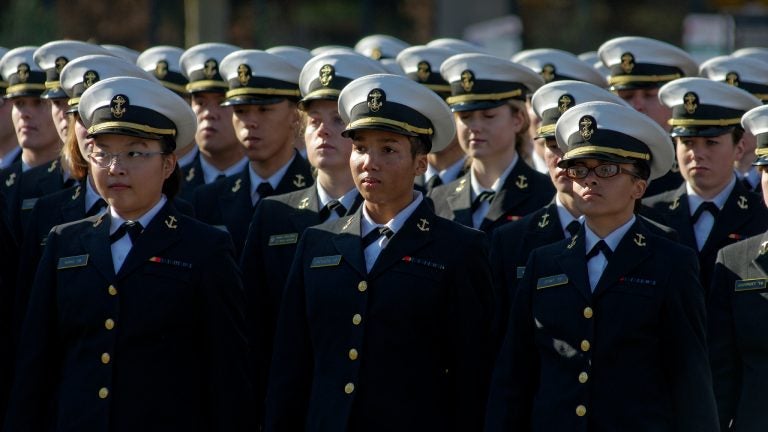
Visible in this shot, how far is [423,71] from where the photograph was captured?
10.6 m

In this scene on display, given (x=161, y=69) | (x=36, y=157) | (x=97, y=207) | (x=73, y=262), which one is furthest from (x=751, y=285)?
(x=161, y=69)

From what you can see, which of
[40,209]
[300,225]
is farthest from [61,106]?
[300,225]

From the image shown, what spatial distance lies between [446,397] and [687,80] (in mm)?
3342

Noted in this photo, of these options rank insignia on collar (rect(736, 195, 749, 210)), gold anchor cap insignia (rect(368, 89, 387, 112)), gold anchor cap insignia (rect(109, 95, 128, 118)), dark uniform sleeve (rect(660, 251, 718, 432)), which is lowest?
dark uniform sleeve (rect(660, 251, 718, 432))

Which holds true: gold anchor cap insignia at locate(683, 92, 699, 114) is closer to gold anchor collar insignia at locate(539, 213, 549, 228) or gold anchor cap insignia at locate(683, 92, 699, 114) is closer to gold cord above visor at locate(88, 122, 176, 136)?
gold anchor collar insignia at locate(539, 213, 549, 228)

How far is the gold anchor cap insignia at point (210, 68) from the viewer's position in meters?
10.0

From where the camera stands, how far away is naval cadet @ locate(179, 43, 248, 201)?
32.2 ft

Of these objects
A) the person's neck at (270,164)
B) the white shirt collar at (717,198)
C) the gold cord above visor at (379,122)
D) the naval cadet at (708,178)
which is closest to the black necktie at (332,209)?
the person's neck at (270,164)

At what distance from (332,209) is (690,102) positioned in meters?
2.25

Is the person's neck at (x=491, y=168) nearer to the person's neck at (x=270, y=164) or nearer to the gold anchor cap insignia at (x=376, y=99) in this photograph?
the person's neck at (x=270, y=164)

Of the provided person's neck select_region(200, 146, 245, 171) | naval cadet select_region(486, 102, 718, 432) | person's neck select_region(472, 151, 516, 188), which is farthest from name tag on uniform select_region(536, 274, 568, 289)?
person's neck select_region(200, 146, 245, 171)

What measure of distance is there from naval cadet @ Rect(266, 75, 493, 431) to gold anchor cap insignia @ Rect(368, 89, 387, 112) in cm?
2

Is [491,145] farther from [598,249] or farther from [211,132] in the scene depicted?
[598,249]

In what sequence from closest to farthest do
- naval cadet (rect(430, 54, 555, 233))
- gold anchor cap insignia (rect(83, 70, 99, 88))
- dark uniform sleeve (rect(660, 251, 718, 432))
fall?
dark uniform sleeve (rect(660, 251, 718, 432))
gold anchor cap insignia (rect(83, 70, 99, 88))
naval cadet (rect(430, 54, 555, 233))
